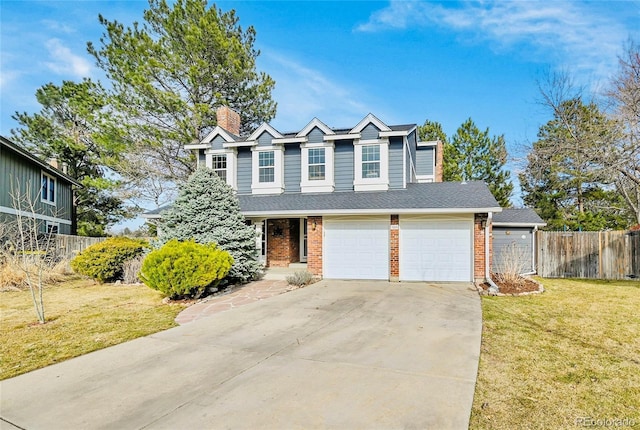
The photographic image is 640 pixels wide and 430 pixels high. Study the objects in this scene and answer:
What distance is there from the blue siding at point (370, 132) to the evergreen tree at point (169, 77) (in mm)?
11309

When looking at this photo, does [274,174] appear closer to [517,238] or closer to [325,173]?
[325,173]

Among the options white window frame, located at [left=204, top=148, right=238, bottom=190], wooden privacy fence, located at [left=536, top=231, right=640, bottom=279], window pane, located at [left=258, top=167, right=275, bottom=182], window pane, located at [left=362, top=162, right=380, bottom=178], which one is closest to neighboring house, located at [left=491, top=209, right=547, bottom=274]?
wooden privacy fence, located at [left=536, top=231, right=640, bottom=279]

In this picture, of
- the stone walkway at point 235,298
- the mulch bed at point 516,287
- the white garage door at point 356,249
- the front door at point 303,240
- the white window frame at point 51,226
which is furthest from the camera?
the white window frame at point 51,226

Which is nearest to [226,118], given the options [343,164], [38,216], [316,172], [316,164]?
[316,164]

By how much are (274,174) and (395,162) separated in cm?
543

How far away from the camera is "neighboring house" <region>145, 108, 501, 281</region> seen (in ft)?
39.7

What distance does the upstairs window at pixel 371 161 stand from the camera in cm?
1462

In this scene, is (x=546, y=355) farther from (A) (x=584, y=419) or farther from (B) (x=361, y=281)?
(B) (x=361, y=281)

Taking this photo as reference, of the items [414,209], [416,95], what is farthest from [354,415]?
[416,95]

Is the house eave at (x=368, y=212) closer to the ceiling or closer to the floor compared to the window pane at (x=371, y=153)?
closer to the floor

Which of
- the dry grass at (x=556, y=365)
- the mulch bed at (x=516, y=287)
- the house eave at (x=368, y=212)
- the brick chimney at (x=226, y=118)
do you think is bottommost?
the mulch bed at (x=516, y=287)

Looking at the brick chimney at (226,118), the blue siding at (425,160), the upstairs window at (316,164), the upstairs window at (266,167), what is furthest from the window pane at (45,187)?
the blue siding at (425,160)

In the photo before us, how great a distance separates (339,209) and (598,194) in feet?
78.4

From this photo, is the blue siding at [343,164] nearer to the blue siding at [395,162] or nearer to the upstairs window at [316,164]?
the upstairs window at [316,164]
